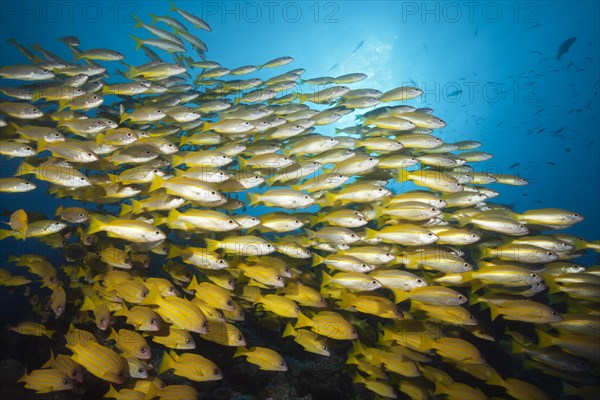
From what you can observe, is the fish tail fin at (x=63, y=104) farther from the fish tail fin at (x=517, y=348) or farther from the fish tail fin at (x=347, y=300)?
the fish tail fin at (x=517, y=348)

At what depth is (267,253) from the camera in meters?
4.87

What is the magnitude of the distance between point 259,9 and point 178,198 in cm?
2002

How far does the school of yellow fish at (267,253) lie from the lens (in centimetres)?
429

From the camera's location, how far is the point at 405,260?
4957mm

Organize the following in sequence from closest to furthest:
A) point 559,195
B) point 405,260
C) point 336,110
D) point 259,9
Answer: point 405,260
point 336,110
point 259,9
point 559,195

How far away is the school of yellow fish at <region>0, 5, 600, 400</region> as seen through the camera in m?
4.29

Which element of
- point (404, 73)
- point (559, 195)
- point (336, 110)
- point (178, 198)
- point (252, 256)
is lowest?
point (252, 256)

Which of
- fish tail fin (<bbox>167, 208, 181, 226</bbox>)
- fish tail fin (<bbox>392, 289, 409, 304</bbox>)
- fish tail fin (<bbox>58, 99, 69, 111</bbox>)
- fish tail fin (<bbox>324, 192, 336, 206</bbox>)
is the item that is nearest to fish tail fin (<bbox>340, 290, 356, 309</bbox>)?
fish tail fin (<bbox>392, 289, 409, 304</bbox>)

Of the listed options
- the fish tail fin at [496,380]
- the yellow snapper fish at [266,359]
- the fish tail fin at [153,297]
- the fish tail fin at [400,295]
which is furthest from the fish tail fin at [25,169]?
the fish tail fin at [496,380]

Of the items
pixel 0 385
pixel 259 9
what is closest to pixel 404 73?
pixel 259 9

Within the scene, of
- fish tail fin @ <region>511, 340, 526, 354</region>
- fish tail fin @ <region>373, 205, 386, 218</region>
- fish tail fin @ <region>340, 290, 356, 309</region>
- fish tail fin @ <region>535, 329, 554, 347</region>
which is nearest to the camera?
fish tail fin @ <region>535, 329, 554, 347</region>

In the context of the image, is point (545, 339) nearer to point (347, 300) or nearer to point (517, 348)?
point (517, 348)

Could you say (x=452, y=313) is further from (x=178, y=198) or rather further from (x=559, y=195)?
(x=559, y=195)

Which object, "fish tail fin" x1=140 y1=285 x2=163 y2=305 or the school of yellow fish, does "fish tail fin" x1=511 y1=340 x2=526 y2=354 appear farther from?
"fish tail fin" x1=140 y1=285 x2=163 y2=305
